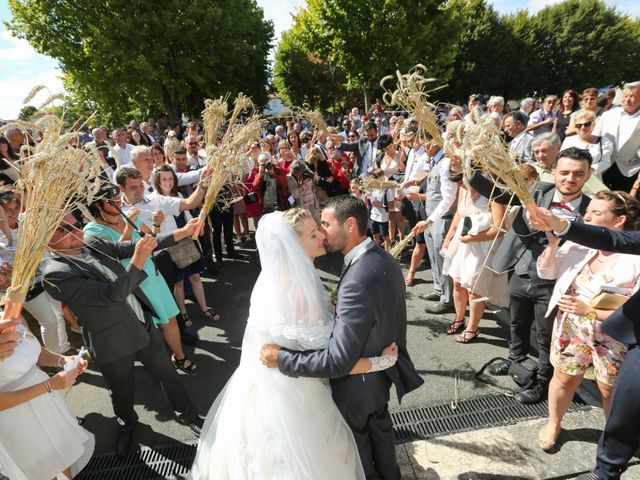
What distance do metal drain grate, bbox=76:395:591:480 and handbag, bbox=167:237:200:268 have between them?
84.0 inches

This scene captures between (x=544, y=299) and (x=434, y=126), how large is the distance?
1.91 meters

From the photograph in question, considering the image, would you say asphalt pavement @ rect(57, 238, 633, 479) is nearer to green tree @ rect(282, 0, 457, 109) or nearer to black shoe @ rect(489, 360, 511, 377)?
black shoe @ rect(489, 360, 511, 377)

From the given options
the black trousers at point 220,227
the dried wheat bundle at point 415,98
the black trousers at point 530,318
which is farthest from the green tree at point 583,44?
the black trousers at point 530,318

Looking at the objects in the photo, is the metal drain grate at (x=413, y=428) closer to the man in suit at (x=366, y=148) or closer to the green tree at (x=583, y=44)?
the man in suit at (x=366, y=148)

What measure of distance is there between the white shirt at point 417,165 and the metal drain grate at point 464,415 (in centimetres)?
348

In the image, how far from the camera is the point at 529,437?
299 cm

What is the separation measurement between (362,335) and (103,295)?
1.87m

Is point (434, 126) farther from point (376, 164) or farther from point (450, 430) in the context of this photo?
point (376, 164)

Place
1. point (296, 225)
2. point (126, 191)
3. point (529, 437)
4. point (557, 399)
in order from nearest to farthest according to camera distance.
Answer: point (296, 225)
point (557, 399)
point (529, 437)
point (126, 191)

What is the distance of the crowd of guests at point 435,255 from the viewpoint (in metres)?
2.53

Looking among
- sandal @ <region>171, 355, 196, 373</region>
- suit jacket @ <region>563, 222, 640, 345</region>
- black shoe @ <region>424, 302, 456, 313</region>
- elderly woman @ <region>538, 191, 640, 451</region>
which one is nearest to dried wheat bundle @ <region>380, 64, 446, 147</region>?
elderly woman @ <region>538, 191, 640, 451</region>

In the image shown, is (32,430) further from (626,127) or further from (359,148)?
(626,127)

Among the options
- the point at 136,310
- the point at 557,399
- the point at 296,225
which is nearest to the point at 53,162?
the point at 296,225

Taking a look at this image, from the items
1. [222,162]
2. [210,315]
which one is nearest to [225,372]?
[210,315]
